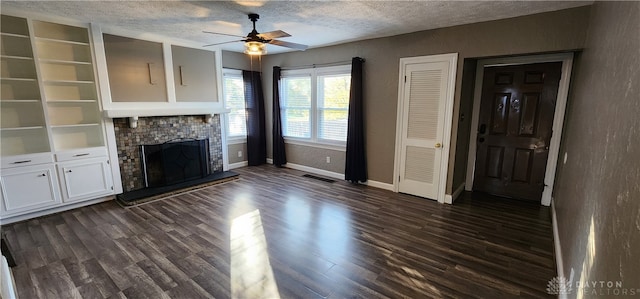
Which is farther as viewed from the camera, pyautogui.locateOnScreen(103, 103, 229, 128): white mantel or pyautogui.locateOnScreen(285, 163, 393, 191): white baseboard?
pyautogui.locateOnScreen(285, 163, 393, 191): white baseboard

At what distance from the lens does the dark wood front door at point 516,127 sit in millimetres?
3855

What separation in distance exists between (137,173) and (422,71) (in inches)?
185

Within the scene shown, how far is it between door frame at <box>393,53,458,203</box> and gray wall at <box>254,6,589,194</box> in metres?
0.06

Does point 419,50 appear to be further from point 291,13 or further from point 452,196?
point 452,196

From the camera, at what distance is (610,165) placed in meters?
1.36

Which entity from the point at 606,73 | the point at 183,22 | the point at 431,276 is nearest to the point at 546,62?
the point at 606,73

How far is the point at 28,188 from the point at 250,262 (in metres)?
3.15

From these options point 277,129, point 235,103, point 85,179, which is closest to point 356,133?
point 277,129

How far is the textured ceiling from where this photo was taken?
289 cm

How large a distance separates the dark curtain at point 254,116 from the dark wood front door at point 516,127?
4.32 meters

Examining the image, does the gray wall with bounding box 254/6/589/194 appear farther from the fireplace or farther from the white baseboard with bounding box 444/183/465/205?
the fireplace

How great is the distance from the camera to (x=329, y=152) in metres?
5.47

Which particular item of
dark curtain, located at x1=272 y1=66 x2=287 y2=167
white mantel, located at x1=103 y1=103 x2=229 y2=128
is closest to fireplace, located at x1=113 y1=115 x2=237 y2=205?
white mantel, located at x1=103 y1=103 x2=229 y2=128

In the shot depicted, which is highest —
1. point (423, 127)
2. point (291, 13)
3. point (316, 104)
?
point (291, 13)
